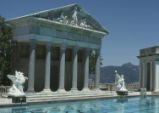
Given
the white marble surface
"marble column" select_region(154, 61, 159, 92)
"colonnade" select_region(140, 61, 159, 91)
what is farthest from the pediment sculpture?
"colonnade" select_region(140, 61, 159, 91)

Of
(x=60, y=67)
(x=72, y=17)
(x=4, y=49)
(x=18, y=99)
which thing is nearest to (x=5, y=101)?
(x=18, y=99)

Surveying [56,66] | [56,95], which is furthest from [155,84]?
[56,95]

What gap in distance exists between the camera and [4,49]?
25609mm

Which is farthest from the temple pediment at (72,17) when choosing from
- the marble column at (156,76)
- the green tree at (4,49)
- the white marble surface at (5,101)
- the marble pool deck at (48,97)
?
the marble column at (156,76)

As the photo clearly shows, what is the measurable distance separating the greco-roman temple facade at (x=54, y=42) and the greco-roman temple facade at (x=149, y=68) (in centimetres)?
856

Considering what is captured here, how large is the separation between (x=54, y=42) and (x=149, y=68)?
59.2 ft

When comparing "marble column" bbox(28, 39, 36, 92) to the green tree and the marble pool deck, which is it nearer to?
the marble pool deck

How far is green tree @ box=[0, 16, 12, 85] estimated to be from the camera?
2539 cm

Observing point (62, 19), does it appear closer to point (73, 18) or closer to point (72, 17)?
point (72, 17)

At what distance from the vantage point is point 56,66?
3197 cm

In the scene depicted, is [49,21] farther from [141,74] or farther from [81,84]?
[141,74]

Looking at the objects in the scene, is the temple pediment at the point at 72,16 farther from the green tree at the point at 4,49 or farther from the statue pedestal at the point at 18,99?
the statue pedestal at the point at 18,99

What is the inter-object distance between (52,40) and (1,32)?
15.5 ft

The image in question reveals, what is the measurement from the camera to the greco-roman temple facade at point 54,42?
24547 millimetres
